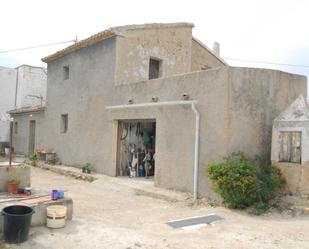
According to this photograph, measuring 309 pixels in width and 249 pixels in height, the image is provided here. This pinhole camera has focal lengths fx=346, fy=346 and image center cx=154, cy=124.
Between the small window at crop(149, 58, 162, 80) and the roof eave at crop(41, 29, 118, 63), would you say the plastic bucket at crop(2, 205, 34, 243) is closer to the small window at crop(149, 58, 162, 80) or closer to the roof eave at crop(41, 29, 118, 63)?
the roof eave at crop(41, 29, 118, 63)

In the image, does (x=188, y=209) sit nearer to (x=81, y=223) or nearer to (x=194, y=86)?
(x=81, y=223)

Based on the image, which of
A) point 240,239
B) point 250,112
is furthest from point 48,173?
point 240,239

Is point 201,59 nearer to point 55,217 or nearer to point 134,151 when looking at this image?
point 134,151

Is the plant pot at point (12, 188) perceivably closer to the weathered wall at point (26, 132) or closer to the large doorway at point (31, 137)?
the weathered wall at point (26, 132)

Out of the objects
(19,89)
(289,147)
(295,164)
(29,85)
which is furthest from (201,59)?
(19,89)

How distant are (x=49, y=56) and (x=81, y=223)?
1388cm

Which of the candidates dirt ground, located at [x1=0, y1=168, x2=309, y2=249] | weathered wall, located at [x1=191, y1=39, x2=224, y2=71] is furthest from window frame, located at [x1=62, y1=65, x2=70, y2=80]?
dirt ground, located at [x1=0, y1=168, x2=309, y2=249]

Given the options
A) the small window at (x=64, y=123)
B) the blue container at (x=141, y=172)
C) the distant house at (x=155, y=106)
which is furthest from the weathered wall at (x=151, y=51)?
the small window at (x=64, y=123)

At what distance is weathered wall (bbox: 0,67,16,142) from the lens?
2628 cm

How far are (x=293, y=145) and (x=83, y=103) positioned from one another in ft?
34.0

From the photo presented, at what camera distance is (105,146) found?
1479 cm

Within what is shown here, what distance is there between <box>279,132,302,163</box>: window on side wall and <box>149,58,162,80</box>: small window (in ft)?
25.9

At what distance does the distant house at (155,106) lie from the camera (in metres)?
10.0

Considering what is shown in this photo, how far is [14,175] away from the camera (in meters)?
8.57
